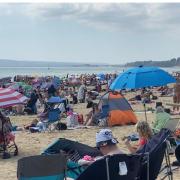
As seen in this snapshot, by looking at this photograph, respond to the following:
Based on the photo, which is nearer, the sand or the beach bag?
the sand

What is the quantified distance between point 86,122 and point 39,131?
154 centimetres

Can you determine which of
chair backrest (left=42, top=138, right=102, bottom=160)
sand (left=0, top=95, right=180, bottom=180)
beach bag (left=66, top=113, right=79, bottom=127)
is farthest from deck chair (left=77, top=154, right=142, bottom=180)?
beach bag (left=66, top=113, right=79, bottom=127)

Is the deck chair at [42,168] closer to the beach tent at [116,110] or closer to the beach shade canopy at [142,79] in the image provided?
the beach shade canopy at [142,79]

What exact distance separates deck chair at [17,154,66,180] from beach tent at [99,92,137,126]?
28.6 feet

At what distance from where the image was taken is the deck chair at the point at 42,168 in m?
4.24

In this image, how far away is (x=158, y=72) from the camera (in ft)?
30.8

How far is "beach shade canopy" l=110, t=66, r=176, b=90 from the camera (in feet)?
29.5

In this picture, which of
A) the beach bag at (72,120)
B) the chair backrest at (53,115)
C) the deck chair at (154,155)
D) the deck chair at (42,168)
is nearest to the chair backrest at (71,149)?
the deck chair at (154,155)

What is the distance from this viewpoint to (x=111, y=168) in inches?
167

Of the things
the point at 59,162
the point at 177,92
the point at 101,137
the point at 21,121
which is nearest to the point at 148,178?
the point at 101,137

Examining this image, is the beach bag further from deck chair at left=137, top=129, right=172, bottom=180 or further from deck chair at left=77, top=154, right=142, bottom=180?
deck chair at left=77, top=154, right=142, bottom=180

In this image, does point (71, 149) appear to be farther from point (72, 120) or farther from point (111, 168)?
point (72, 120)

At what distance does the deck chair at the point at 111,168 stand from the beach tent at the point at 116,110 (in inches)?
343

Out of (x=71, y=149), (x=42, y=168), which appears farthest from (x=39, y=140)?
(x=42, y=168)
